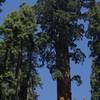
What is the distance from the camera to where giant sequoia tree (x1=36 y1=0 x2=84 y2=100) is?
32125 millimetres

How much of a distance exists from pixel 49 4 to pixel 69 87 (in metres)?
6.58

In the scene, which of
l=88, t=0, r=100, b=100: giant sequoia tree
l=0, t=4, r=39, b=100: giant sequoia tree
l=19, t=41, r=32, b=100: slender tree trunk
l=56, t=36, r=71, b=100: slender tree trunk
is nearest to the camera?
l=56, t=36, r=71, b=100: slender tree trunk

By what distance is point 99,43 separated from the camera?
1689 inches

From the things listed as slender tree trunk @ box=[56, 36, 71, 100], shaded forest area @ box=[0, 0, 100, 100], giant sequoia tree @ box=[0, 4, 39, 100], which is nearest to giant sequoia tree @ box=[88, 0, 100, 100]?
shaded forest area @ box=[0, 0, 100, 100]

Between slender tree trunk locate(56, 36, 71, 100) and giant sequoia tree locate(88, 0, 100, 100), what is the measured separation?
3957 millimetres

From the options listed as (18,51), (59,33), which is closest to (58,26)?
(59,33)

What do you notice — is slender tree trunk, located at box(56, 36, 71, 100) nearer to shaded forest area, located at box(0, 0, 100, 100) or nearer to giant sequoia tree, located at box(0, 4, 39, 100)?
shaded forest area, located at box(0, 0, 100, 100)

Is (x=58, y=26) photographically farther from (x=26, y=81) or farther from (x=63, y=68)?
(x=26, y=81)

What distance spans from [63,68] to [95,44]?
11.3 meters

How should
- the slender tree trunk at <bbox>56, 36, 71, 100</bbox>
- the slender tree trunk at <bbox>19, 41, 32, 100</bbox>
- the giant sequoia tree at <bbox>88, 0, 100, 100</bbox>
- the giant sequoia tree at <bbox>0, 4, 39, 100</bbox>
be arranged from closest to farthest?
the slender tree trunk at <bbox>56, 36, 71, 100</bbox>, the giant sequoia tree at <bbox>88, 0, 100, 100</bbox>, the giant sequoia tree at <bbox>0, 4, 39, 100</bbox>, the slender tree trunk at <bbox>19, 41, 32, 100</bbox>

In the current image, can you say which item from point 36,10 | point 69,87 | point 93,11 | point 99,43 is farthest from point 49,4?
point 99,43

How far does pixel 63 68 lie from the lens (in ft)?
105

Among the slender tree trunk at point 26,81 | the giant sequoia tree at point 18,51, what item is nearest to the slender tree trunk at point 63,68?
the giant sequoia tree at point 18,51

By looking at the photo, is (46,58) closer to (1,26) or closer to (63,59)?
(63,59)
